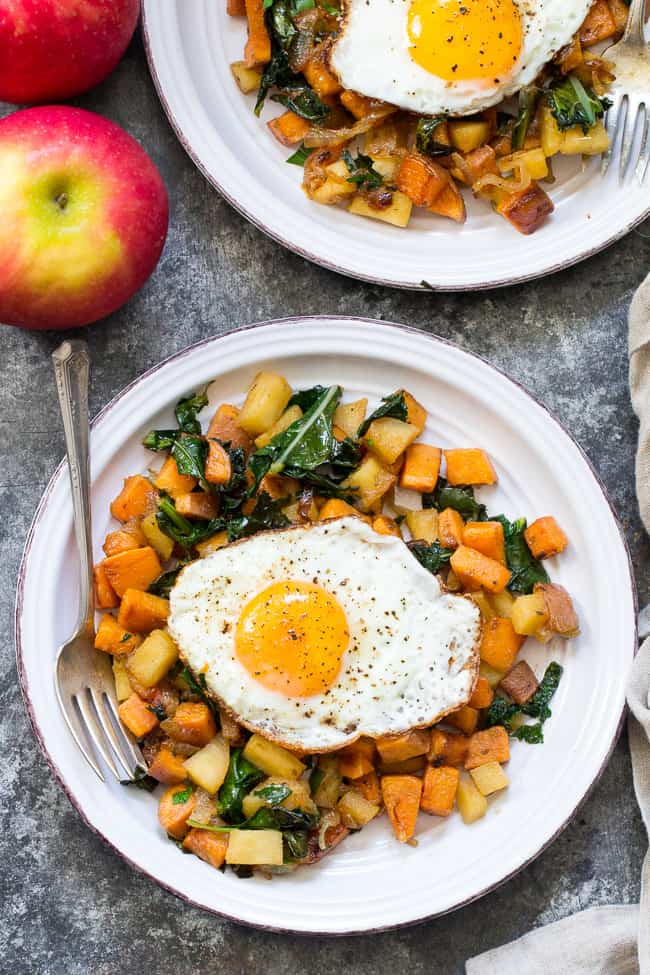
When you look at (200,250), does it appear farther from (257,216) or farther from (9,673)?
(9,673)

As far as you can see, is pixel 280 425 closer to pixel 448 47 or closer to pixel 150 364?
pixel 150 364

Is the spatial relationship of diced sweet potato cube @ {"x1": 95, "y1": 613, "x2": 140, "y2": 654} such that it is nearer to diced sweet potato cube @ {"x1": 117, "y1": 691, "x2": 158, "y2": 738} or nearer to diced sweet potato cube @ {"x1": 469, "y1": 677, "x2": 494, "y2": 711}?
diced sweet potato cube @ {"x1": 117, "y1": 691, "x2": 158, "y2": 738}

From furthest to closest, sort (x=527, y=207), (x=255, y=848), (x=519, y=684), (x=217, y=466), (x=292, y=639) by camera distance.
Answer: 1. (x=527, y=207)
2. (x=519, y=684)
3. (x=217, y=466)
4. (x=255, y=848)
5. (x=292, y=639)

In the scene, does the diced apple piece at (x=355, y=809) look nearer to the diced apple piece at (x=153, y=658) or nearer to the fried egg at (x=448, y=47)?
the diced apple piece at (x=153, y=658)

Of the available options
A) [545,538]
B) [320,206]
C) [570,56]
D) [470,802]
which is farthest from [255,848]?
[570,56]

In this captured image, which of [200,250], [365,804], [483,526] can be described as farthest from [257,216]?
[365,804]

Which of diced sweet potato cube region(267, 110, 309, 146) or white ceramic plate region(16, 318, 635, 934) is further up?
diced sweet potato cube region(267, 110, 309, 146)

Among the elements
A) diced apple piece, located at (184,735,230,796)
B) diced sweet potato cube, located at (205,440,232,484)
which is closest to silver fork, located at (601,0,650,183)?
diced sweet potato cube, located at (205,440,232,484)
